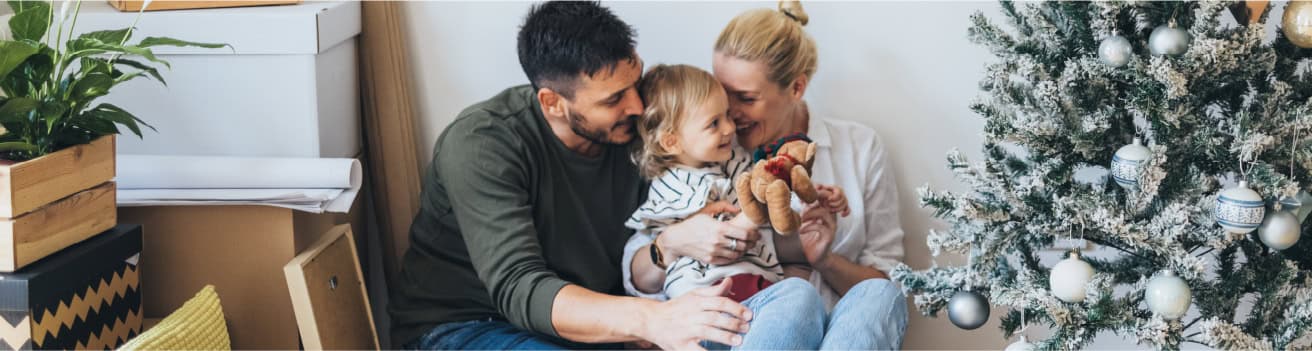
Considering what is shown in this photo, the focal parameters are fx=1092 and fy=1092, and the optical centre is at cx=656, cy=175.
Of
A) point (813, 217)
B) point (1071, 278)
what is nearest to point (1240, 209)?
point (1071, 278)

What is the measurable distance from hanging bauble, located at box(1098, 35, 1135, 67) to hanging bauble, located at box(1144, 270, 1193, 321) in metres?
0.27

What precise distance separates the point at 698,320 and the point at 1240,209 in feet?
2.34

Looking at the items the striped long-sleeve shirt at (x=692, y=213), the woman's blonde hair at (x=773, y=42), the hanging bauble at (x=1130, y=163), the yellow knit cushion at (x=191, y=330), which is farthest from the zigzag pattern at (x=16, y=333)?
the hanging bauble at (x=1130, y=163)

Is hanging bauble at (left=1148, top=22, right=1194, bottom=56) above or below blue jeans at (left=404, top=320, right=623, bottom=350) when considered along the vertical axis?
above

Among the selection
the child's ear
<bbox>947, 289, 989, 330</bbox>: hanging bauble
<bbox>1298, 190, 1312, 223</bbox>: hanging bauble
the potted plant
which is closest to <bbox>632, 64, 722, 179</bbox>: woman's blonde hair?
the child's ear

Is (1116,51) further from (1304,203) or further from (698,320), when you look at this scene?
(698,320)

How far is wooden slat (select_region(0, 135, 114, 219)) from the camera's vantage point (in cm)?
134

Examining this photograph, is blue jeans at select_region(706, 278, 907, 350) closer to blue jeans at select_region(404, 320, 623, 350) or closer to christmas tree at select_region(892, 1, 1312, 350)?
christmas tree at select_region(892, 1, 1312, 350)

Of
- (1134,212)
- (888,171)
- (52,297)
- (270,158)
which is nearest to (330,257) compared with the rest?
(270,158)

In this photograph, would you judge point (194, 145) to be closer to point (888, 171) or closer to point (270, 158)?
point (270, 158)

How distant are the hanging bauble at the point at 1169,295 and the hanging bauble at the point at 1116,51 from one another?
0.88ft

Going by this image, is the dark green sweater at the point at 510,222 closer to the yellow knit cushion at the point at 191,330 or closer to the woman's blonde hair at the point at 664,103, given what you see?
the woman's blonde hair at the point at 664,103

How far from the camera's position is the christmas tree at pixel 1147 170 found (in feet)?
4.34

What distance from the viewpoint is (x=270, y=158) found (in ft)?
5.72
